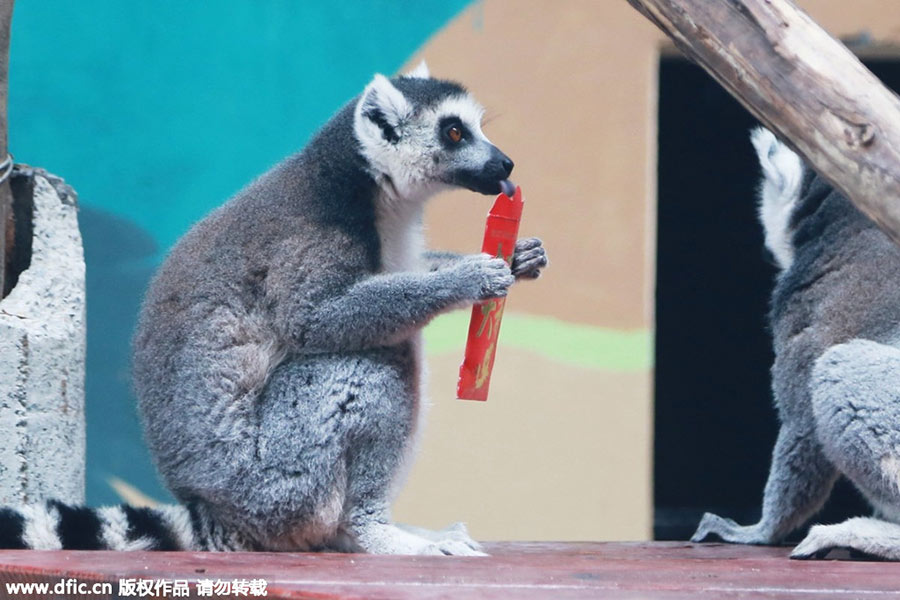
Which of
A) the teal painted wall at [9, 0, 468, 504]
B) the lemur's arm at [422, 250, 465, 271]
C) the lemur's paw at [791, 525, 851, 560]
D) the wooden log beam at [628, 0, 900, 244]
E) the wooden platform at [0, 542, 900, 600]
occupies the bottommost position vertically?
the wooden platform at [0, 542, 900, 600]

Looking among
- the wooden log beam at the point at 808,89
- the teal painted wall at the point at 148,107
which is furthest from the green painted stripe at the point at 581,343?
the wooden log beam at the point at 808,89

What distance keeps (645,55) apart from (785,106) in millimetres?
2772

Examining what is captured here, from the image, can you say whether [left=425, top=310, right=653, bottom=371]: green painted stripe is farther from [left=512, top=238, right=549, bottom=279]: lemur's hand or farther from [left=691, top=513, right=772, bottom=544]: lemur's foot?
[left=512, top=238, right=549, bottom=279]: lemur's hand

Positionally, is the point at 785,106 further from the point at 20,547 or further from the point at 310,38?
the point at 310,38

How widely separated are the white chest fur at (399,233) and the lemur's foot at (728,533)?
1333 mm

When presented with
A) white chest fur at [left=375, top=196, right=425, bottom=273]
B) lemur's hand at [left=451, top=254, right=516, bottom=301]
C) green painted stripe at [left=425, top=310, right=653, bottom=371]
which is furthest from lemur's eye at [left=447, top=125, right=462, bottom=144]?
green painted stripe at [left=425, top=310, right=653, bottom=371]

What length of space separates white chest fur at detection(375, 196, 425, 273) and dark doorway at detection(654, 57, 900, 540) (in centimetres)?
432

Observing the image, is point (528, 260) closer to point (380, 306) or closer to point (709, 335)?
point (380, 306)

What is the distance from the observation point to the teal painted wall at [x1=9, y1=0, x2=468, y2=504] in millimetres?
5090

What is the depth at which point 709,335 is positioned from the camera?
334 inches

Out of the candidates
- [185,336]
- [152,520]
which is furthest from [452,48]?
[152,520]

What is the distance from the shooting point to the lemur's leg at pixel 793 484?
3.71 meters

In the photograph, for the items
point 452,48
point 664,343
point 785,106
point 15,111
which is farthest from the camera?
point 664,343

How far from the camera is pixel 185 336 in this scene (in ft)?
10.8
